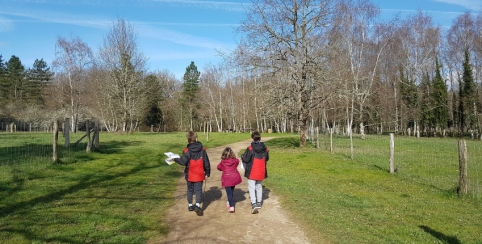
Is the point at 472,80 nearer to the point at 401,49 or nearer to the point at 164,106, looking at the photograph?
the point at 401,49

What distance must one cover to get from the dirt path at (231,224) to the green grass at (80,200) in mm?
317

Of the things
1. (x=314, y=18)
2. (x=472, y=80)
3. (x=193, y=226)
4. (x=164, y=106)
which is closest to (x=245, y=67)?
(x=314, y=18)

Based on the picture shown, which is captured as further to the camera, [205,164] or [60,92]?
[60,92]

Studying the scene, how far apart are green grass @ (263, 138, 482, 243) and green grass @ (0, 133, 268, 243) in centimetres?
307

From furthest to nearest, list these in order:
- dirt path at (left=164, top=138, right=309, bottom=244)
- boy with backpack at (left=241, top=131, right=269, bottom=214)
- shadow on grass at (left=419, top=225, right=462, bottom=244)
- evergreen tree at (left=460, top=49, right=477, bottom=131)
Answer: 1. evergreen tree at (left=460, top=49, right=477, bottom=131)
2. boy with backpack at (left=241, top=131, right=269, bottom=214)
3. dirt path at (left=164, top=138, right=309, bottom=244)
4. shadow on grass at (left=419, top=225, right=462, bottom=244)

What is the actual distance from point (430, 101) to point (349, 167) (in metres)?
42.8

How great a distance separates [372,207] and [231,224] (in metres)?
3.34

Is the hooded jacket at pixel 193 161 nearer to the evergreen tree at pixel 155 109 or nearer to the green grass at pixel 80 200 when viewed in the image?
the green grass at pixel 80 200

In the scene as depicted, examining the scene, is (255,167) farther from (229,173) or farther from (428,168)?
(428,168)

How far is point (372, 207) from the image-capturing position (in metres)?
6.89

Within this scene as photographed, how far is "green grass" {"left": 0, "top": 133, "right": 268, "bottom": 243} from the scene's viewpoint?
199 inches

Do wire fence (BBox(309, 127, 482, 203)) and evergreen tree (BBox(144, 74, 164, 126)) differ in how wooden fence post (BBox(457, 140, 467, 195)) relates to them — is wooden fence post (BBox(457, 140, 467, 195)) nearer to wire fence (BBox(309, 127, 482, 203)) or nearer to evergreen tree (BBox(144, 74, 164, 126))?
wire fence (BBox(309, 127, 482, 203))

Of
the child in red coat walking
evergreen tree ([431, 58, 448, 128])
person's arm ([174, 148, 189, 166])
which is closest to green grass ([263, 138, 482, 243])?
the child in red coat walking

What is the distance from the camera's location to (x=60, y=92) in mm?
43562
